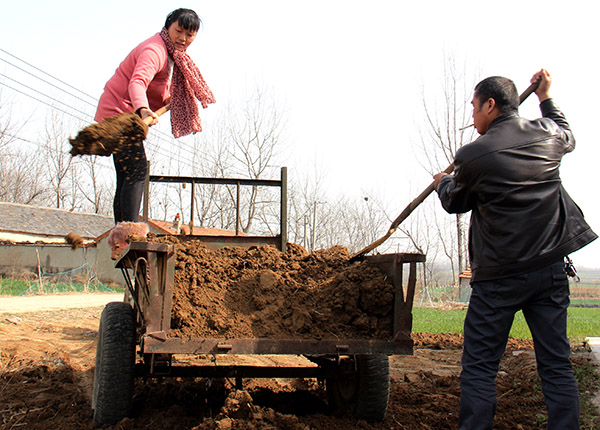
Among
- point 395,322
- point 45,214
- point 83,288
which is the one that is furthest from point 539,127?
point 45,214

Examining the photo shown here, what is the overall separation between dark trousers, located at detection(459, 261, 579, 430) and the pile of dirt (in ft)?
2.35

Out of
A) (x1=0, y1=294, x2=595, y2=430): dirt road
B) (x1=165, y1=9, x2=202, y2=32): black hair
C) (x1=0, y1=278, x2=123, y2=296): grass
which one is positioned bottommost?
(x1=0, y1=278, x2=123, y2=296): grass

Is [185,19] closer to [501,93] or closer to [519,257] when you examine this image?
[501,93]

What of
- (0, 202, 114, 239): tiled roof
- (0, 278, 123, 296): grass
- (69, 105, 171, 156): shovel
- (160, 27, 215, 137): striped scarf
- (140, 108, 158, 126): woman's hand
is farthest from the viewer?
(0, 202, 114, 239): tiled roof

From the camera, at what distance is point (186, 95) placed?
4.64 metres

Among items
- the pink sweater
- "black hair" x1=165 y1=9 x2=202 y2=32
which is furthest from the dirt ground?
"black hair" x1=165 y1=9 x2=202 y2=32

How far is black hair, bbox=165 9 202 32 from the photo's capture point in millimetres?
4227

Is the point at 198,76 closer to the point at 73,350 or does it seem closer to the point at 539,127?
the point at 539,127

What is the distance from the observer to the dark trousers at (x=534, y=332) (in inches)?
97.3

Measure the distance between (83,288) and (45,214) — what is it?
53.1 feet

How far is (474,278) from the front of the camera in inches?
105

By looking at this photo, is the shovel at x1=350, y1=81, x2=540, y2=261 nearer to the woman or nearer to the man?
the man

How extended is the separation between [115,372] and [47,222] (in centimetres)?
3793

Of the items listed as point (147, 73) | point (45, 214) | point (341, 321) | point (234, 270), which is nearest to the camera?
point (341, 321)
